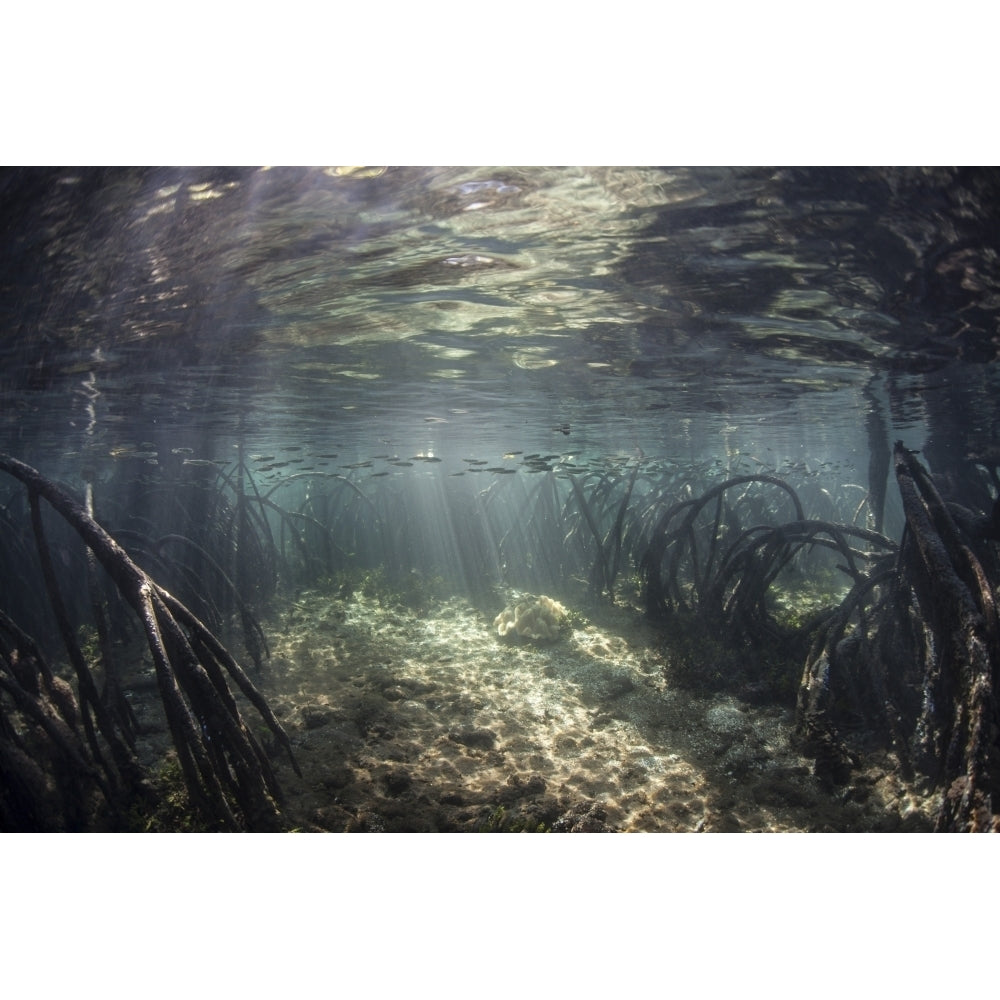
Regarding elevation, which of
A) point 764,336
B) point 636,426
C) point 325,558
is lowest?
point 325,558

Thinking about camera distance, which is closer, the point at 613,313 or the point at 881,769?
the point at 881,769

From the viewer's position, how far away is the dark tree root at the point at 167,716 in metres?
4.26

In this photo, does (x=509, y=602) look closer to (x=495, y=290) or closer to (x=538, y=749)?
A: (x=538, y=749)

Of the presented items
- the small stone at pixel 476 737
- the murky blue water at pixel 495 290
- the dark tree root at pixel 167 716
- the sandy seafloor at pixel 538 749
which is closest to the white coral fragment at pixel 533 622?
the sandy seafloor at pixel 538 749

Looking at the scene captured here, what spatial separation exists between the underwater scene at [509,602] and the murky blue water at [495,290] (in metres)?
0.05

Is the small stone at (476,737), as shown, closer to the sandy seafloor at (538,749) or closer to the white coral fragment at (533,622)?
the sandy seafloor at (538,749)

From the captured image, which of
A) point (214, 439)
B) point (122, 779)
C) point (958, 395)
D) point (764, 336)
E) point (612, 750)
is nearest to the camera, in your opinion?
point (122, 779)

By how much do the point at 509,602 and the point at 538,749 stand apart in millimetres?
6834

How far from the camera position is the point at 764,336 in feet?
26.6

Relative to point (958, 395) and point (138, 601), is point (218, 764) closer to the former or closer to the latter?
point (138, 601)

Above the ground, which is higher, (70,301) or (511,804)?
(70,301)

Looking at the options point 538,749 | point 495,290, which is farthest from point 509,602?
point 495,290

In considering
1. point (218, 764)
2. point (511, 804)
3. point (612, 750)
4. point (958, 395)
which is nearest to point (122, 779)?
point (218, 764)

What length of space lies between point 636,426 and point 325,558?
33.5 feet
